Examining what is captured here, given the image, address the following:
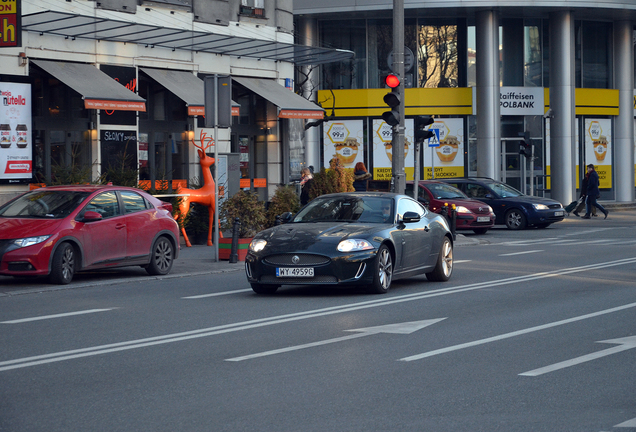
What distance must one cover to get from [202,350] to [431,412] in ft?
9.37

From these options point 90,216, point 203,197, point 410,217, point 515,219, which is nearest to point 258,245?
point 410,217

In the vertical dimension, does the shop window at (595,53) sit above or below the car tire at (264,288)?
above

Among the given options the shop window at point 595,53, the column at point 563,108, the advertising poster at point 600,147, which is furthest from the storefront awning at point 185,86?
the shop window at point 595,53

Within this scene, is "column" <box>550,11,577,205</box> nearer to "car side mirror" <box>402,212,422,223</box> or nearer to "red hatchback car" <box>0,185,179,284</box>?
"red hatchback car" <box>0,185,179,284</box>

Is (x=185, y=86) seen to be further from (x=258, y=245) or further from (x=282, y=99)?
(x=258, y=245)

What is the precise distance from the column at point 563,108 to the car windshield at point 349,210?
27736 millimetres

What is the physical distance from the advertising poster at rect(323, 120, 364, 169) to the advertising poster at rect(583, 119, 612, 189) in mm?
10302

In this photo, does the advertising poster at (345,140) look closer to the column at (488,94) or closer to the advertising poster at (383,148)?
the advertising poster at (383,148)

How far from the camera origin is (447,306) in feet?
37.0

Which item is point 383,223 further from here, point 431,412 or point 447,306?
point 431,412

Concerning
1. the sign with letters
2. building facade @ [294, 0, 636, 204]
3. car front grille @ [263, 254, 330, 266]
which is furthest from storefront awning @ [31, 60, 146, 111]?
the sign with letters

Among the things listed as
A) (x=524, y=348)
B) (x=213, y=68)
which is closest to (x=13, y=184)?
(x=213, y=68)

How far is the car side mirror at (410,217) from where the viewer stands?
13047mm

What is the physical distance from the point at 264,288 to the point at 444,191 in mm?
15995
